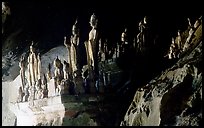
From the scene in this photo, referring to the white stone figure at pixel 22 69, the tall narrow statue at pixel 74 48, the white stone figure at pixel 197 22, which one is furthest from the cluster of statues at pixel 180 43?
the white stone figure at pixel 22 69

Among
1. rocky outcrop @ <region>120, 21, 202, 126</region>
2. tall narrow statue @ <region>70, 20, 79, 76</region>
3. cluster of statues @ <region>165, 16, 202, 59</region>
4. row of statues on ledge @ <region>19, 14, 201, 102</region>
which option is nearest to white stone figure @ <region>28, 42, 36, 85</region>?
→ row of statues on ledge @ <region>19, 14, 201, 102</region>

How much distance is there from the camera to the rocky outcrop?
434cm

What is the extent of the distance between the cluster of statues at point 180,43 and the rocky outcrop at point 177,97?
0.12ft

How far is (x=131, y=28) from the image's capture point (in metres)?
4.70

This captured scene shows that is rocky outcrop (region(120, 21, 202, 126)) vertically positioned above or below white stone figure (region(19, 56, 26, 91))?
below

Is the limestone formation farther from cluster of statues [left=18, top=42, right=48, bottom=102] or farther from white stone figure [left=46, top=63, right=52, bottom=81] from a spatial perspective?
white stone figure [left=46, top=63, right=52, bottom=81]

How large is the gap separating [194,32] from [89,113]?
1.05 m

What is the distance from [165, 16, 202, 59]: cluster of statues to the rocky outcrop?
4 centimetres

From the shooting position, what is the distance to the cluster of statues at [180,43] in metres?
4.49

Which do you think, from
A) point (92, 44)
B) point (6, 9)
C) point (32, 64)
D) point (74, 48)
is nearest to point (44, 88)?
point (32, 64)

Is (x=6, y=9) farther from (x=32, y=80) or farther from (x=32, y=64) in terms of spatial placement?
(x=32, y=80)

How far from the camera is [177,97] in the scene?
4.37m

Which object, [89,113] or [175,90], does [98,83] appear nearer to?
[89,113]

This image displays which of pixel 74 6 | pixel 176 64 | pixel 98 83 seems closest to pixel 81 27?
pixel 74 6
